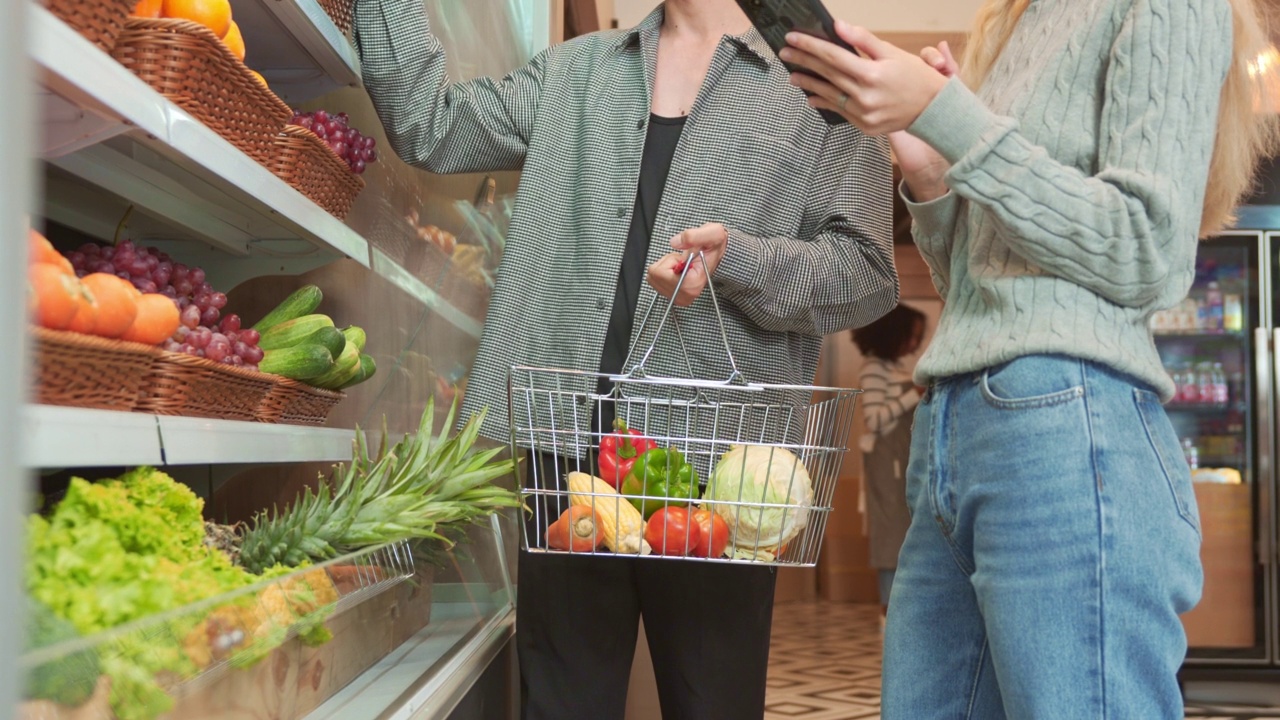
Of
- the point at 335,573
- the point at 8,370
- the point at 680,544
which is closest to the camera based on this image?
the point at 8,370

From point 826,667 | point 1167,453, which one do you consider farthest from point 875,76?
point 826,667

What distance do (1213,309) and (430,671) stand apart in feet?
15.5

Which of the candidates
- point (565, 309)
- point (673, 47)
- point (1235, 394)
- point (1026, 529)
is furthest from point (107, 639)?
Result: point (1235, 394)

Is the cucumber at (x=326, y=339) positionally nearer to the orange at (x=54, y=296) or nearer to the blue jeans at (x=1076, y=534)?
the orange at (x=54, y=296)

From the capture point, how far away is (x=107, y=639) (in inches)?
29.7

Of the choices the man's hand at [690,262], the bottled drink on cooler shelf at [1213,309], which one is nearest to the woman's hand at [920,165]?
the man's hand at [690,262]

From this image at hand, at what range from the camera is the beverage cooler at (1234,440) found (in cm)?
509

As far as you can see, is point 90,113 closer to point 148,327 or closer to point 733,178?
point 148,327

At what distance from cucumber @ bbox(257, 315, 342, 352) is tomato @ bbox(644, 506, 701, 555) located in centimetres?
61

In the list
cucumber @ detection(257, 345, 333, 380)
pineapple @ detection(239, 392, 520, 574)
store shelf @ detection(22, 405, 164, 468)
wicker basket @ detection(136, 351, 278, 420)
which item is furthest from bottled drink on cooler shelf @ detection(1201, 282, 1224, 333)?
store shelf @ detection(22, 405, 164, 468)

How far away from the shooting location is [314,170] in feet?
5.21

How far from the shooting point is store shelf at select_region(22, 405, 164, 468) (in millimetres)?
895

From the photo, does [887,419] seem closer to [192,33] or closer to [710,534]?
[710,534]

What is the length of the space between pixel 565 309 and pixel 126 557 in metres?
0.92
